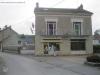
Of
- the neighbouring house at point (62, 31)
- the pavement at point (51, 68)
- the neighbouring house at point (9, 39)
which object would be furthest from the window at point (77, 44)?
the neighbouring house at point (9, 39)

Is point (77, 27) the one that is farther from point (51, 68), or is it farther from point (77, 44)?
point (51, 68)

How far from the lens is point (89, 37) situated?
54.2 meters

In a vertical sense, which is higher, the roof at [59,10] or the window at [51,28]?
the roof at [59,10]

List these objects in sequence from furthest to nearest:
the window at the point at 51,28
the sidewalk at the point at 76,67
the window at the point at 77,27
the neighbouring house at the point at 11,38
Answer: the neighbouring house at the point at 11,38
the window at the point at 77,27
the window at the point at 51,28
the sidewalk at the point at 76,67

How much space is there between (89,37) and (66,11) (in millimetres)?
6233

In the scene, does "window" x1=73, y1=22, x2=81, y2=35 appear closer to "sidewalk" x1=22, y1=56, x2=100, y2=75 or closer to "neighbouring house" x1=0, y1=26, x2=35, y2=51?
"sidewalk" x1=22, y1=56, x2=100, y2=75

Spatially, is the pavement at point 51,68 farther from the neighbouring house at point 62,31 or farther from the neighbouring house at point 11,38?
the neighbouring house at point 11,38

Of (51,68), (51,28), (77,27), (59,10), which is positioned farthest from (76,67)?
(59,10)

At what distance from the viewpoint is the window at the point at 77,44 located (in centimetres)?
5401

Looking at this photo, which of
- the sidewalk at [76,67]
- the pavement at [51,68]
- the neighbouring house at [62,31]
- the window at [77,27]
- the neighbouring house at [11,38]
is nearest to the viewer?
the pavement at [51,68]

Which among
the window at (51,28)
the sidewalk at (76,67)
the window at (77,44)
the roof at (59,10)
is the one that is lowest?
the sidewalk at (76,67)

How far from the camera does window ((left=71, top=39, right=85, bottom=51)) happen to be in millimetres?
54013

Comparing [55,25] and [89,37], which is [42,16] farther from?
[89,37]

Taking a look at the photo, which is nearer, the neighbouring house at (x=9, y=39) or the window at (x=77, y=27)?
the window at (x=77, y=27)
